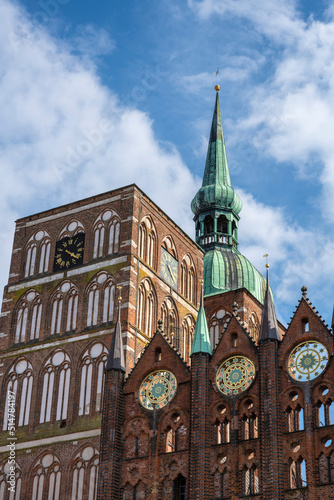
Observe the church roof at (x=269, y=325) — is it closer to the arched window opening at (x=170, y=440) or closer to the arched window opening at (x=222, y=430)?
the arched window opening at (x=222, y=430)

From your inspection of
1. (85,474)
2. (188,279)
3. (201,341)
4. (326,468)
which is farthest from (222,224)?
(326,468)

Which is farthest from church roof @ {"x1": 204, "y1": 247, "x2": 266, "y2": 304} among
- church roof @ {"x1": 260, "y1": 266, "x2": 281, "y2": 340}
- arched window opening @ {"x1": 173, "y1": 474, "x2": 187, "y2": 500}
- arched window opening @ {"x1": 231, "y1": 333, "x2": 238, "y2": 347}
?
arched window opening @ {"x1": 173, "y1": 474, "x2": 187, "y2": 500}

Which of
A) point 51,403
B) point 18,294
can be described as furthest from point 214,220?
point 51,403

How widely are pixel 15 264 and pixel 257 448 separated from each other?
20522 mm

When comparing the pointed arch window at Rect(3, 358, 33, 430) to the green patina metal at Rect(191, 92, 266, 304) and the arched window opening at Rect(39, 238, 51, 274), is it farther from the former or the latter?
the green patina metal at Rect(191, 92, 266, 304)

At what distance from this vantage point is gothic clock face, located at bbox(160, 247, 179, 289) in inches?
2127

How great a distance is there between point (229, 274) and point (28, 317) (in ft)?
53.0

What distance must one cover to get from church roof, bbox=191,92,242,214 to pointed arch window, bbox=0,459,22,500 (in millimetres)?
27561

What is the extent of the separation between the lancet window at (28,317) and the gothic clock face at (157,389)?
32.4 feet

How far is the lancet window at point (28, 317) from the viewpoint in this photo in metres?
51.9

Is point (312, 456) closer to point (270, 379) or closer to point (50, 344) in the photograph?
point (270, 379)

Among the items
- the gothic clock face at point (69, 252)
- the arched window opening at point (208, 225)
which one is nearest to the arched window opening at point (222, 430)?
the gothic clock face at point (69, 252)

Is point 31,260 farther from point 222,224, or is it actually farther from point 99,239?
point 222,224

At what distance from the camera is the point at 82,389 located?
159 ft
